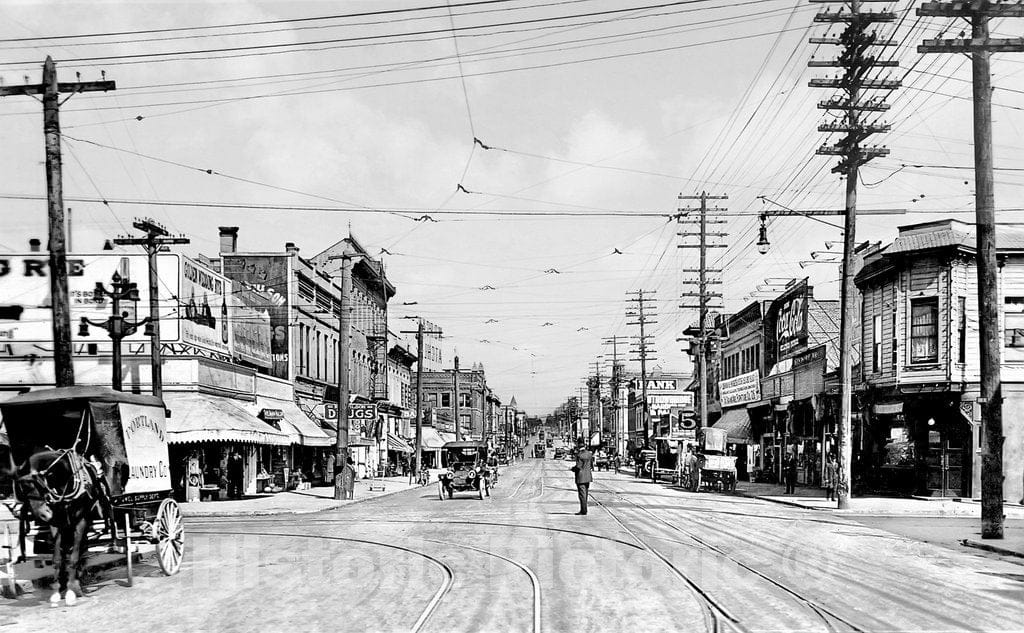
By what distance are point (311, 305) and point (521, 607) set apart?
3759 centimetres

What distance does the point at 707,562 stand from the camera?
14.7m

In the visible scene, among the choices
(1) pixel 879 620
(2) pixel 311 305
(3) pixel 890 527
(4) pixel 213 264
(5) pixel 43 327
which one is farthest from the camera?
(2) pixel 311 305

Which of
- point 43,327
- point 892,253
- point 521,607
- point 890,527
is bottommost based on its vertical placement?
point 890,527

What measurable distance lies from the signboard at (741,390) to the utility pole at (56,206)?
37456 mm

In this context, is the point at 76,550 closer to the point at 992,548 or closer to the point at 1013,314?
the point at 992,548

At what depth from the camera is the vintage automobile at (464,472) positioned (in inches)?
1337

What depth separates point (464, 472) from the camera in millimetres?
35250

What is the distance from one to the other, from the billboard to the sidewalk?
7.55 m

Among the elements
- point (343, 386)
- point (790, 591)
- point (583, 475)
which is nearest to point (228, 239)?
point (343, 386)

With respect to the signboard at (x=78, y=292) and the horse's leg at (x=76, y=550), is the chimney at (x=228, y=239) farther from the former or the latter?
the horse's leg at (x=76, y=550)

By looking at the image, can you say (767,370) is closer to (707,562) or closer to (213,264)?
(213,264)

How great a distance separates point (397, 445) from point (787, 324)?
29338 millimetres

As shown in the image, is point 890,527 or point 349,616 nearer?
point 349,616

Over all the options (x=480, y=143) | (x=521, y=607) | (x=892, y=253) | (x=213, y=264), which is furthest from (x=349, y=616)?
(x=213, y=264)
